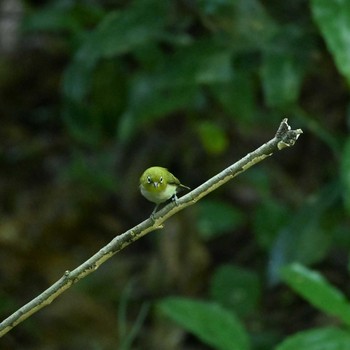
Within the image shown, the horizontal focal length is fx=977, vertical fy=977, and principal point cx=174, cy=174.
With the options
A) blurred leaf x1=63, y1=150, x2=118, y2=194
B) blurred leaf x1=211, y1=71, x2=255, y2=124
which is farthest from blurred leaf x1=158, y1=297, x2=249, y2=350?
blurred leaf x1=63, y1=150, x2=118, y2=194

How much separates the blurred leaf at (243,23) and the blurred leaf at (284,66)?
2.6 inches

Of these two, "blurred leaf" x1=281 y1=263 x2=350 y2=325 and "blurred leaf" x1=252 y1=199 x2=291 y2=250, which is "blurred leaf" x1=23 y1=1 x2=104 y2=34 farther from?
"blurred leaf" x1=281 y1=263 x2=350 y2=325

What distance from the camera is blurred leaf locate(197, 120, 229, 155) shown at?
16.9 ft

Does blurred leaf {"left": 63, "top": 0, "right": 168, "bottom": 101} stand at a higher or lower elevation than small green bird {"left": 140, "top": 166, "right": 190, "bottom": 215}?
higher

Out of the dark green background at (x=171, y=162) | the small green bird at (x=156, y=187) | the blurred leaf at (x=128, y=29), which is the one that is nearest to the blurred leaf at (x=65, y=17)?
the dark green background at (x=171, y=162)

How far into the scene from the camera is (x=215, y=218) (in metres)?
4.82

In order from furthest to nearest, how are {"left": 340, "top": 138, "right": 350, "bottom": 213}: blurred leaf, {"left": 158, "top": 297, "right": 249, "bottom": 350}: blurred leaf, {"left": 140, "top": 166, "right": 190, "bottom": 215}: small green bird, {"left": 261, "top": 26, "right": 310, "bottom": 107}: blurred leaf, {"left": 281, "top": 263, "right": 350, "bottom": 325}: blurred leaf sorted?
1. {"left": 261, "top": 26, "right": 310, "bottom": 107}: blurred leaf
2. {"left": 158, "top": 297, "right": 249, "bottom": 350}: blurred leaf
3. {"left": 340, "top": 138, "right": 350, "bottom": 213}: blurred leaf
4. {"left": 281, "top": 263, "right": 350, "bottom": 325}: blurred leaf
5. {"left": 140, "top": 166, "right": 190, "bottom": 215}: small green bird

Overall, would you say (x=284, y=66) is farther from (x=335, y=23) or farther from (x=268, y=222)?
(x=268, y=222)

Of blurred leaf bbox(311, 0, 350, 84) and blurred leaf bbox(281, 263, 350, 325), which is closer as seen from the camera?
blurred leaf bbox(281, 263, 350, 325)

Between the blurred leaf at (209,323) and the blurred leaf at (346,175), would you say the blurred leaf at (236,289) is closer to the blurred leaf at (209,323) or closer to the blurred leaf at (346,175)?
the blurred leaf at (209,323)

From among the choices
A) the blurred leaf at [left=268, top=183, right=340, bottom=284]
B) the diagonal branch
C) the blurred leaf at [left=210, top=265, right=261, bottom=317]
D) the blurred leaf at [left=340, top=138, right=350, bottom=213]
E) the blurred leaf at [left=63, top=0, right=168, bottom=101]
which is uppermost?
the blurred leaf at [left=63, top=0, right=168, bottom=101]

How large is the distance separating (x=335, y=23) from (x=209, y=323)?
1.22m

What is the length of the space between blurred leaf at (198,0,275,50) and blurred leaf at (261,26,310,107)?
0.07 m

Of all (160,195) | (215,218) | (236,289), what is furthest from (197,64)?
(160,195)
